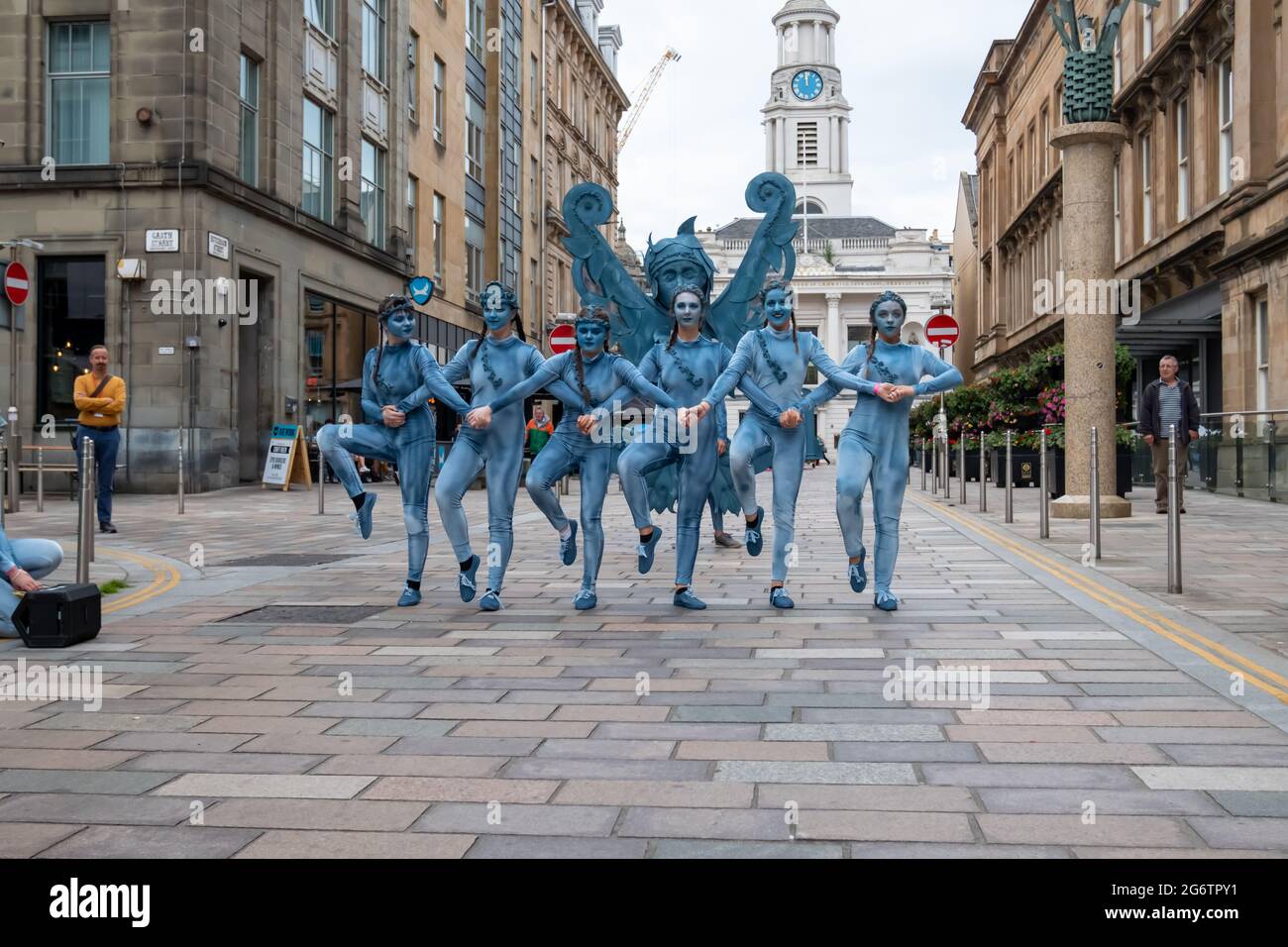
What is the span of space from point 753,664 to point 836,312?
91678mm

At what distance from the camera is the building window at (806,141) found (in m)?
126

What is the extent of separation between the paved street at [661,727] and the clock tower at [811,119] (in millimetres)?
117704

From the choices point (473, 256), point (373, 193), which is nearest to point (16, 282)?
point (373, 193)

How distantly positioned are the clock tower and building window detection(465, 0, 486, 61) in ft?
276

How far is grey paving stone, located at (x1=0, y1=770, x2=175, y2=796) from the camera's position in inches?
149

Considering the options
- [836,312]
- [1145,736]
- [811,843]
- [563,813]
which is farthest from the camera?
[836,312]

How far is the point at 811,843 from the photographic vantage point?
3.21 metres

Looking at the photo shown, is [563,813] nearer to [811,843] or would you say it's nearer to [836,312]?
[811,843]

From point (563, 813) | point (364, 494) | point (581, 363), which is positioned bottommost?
point (563, 813)

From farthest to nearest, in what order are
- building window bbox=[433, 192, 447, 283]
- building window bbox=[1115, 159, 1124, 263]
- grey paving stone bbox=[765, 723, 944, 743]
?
building window bbox=[433, 192, 447, 283], building window bbox=[1115, 159, 1124, 263], grey paving stone bbox=[765, 723, 944, 743]

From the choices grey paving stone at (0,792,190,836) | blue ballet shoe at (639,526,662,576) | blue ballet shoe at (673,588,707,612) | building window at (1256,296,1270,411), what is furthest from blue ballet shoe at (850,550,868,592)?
building window at (1256,296,1270,411)

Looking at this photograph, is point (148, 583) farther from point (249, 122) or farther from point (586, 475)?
point (249, 122)

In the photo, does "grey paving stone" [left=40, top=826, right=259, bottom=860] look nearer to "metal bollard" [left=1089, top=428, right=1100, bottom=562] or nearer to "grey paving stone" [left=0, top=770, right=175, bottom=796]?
"grey paving stone" [left=0, top=770, right=175, bottom=796]

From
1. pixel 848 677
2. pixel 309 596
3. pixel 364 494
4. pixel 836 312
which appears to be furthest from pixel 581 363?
pixel 836 312
